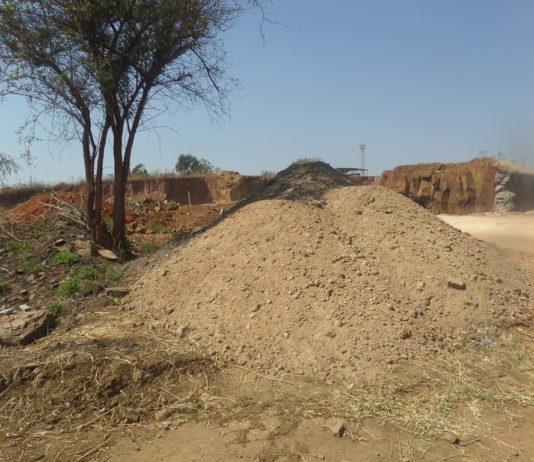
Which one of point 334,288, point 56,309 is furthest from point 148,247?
point 334,288

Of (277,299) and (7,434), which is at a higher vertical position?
(277,299)

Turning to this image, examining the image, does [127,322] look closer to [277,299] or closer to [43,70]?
[277,299]

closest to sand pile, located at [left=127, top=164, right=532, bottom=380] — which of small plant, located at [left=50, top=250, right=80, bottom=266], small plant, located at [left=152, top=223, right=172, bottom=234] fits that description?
small plant, located at [left=50, top=250, right=80, bottom=266]

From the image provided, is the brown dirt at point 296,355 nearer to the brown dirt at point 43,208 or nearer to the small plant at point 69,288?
the small plant at point 69,288

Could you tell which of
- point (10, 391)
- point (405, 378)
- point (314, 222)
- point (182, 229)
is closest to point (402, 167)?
point (182, 229)

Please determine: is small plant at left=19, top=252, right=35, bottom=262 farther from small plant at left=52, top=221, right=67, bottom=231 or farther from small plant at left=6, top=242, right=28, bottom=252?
small plant at left=52, top=221, right=67, bottom=231

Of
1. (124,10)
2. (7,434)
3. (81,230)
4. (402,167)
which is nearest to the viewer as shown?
(7,434)

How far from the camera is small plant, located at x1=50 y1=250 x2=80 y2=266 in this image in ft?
20.0

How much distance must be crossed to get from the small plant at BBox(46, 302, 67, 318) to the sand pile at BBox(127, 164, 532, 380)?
0.72m

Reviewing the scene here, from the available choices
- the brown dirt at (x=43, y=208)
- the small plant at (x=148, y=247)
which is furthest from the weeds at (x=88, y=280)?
the brown dirt at (x=43, y=208)

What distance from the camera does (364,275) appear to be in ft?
15.0

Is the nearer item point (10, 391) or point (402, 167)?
point (10, 391)

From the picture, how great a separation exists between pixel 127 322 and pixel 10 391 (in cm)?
136

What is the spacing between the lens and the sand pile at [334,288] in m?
3.86
